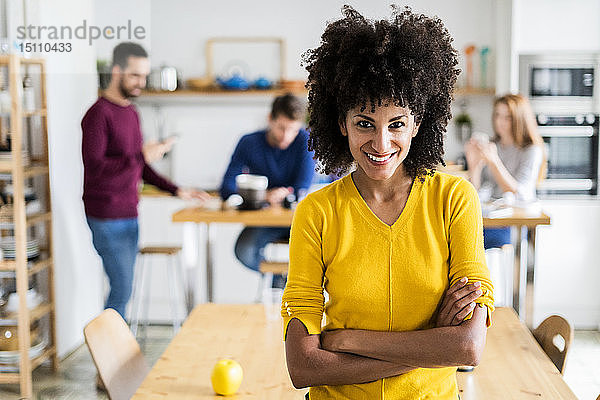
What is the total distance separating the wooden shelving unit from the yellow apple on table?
7.13ft

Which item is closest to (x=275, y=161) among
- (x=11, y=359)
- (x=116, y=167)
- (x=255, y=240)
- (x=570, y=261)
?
(x=255, y=240)

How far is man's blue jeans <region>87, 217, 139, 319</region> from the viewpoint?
12.8ft

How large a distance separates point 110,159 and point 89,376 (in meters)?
1.20

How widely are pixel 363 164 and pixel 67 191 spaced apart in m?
3.27

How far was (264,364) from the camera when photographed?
83.2 inches

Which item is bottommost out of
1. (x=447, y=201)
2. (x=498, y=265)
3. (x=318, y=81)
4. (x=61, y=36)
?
(x=498, y=265)

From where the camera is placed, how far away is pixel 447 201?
4.74 feet

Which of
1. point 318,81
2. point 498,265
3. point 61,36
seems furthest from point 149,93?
point 318,81

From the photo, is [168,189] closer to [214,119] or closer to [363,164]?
[214,119]

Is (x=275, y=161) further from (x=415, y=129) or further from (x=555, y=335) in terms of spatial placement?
(x=415, y=129)

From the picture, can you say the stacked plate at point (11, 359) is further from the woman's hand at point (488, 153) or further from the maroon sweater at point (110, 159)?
the woman's hand at point (488, 153)

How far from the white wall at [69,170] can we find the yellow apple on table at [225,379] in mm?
2630

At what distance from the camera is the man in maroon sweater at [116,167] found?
150 inches

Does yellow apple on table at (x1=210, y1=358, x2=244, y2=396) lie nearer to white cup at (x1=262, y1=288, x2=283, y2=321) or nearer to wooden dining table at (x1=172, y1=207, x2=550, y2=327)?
white cup at (x1=262, y1=288, x2=283, y2=321)
